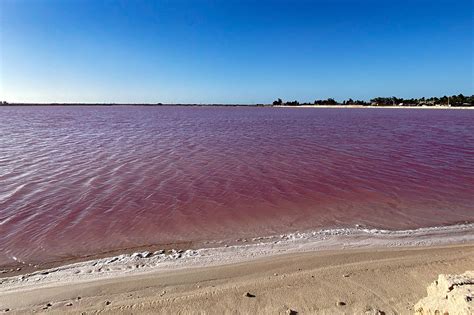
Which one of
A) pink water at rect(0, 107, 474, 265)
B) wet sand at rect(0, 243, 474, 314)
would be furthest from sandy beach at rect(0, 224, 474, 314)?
pink water at rect(0, 107, 474, 265)

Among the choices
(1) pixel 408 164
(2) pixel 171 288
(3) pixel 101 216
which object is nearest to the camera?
(2) pixel 171 288

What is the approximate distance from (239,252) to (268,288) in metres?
1.50

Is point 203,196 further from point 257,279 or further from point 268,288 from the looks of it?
point 268,288

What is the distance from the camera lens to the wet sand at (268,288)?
14.3ft

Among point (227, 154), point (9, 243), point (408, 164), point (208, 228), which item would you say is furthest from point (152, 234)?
point (408, 164)

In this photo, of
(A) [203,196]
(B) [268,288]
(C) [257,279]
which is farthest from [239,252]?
(A) [203,196]

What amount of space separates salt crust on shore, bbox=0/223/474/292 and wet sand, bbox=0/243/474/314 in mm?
226

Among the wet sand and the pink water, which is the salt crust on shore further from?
the pink water

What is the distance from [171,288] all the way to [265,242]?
258 cm

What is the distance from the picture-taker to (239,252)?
621 centimetres

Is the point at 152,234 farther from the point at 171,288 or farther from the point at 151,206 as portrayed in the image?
the point at 171,288

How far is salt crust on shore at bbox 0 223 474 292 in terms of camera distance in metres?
5.36

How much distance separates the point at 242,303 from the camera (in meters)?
4.45

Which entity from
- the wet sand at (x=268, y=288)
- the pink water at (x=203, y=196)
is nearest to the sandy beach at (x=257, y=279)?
the wet sand at (x=268, y=288)
